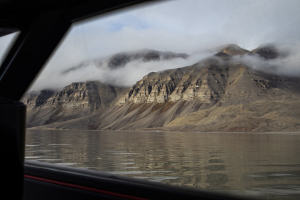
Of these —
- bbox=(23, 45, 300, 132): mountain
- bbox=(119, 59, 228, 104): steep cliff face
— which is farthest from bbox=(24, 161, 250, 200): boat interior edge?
bbox=(119, 59, 228, 104): steep cliff face

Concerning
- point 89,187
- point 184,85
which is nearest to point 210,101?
point 184,85

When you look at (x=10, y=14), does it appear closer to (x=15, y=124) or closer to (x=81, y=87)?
(x=15, y=124)

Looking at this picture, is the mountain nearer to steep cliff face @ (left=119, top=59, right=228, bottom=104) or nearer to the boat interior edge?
steep cliff face @ (left=119, top=59, right=228, bottom=104)

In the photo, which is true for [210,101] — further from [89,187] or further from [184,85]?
[89,187]

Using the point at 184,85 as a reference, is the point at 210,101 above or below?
below

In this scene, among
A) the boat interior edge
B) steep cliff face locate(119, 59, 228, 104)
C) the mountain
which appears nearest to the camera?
the boat interior edge

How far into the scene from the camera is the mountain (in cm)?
6662

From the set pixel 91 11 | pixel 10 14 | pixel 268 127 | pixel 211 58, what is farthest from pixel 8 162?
pixel 211 58

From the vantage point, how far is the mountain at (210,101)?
219ft

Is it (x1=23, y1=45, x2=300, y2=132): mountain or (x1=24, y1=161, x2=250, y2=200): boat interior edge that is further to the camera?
(x1=23, y1=45, x2=300, y2=132): mountain

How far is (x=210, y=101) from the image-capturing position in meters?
80.6

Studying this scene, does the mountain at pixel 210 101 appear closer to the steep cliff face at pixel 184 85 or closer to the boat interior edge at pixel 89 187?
the steep cliff face at pixel 184 85

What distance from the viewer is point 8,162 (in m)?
1.21

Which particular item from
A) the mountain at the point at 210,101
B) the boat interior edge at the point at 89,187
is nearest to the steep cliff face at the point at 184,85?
the mountain at the point at 210,101
